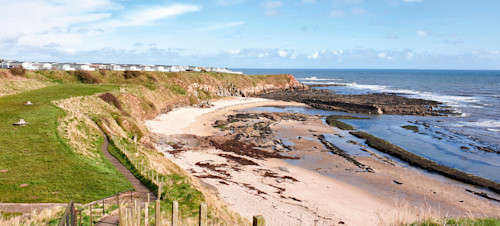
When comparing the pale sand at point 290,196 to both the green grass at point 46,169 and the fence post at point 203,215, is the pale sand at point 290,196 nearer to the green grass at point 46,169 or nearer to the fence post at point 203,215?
the green grass at point 46,169

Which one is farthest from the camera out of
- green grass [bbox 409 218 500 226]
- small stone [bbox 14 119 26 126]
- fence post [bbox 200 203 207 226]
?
small stone [bbox 14 119 26 126]

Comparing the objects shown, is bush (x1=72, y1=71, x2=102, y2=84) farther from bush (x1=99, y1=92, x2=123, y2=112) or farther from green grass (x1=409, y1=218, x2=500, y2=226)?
green grass (x1=409, y1=218, x2=500, y2=226)

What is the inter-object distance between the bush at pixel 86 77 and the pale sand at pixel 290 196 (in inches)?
1747

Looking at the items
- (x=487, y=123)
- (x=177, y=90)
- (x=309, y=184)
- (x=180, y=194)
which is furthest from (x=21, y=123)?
(x=487, y=123)

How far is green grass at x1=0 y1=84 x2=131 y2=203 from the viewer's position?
53.2ft

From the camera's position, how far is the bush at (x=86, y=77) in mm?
72312

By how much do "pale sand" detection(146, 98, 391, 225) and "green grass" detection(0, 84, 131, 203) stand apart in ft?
28.4

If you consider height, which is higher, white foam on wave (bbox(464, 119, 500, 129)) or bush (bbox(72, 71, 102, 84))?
bush (bbox(72, 71, 102, 84))

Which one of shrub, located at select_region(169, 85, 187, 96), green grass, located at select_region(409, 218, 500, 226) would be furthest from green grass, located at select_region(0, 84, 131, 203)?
shrub, located at select_region(169, 85, 187, 96)

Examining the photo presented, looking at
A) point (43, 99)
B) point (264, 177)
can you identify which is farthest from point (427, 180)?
point (43, 99)

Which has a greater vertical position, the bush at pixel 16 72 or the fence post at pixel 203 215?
the bush at pixel 16 72

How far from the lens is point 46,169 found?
63.0 ft

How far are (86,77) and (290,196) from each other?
6427 cm

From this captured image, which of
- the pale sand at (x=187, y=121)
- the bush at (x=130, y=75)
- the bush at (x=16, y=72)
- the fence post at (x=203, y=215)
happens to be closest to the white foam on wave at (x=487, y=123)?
the pale sand at (x=187, y=121)
